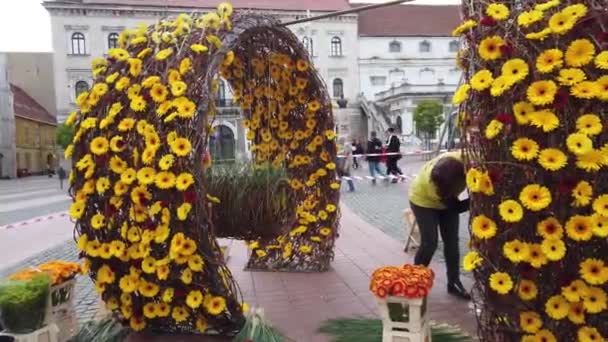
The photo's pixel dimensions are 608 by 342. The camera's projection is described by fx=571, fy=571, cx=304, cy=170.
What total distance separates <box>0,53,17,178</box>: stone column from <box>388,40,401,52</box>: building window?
34547mm

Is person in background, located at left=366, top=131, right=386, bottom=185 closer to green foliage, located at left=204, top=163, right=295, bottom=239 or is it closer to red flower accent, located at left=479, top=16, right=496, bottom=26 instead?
green foliage, located at left=204, top=163, right=295, bottom=239

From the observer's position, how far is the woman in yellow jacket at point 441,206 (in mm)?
4473

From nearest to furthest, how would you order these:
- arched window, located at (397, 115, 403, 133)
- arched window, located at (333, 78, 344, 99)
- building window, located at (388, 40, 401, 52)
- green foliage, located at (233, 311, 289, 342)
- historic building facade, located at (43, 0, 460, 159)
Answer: green foliage, located at (233, 311, 289, 342)
arched window, located at (397, 115, 403, 133)
historic building facade, located at (43, 0, 460, 159)
arched window, located at (333, 78, 344, 99)
building window, located at (388, 40, 401, 52)

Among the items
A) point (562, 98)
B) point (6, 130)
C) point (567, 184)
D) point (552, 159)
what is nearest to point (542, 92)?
point (562, 98)

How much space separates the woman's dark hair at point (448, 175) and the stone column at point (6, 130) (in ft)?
159

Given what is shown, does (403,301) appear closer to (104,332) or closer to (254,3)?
(104,332)

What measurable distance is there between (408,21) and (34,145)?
3815cm

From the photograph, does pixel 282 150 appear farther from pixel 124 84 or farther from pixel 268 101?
pixel 124 84

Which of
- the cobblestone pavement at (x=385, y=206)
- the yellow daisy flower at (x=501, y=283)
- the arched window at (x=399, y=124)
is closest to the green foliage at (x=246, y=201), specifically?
the yellow daisy flower at (x=501, y=283)

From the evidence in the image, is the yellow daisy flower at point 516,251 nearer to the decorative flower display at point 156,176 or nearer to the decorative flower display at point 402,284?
the decorative flower display at point 402,284

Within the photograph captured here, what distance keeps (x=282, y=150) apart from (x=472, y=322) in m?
2.83

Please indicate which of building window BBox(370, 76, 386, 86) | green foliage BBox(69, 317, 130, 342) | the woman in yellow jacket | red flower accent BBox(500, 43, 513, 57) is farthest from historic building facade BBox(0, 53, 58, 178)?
red flower accent BBox(500, 43, 513, 57)

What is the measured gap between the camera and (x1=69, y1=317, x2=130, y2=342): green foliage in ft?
13.4

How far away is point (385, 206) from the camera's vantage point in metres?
12.1
